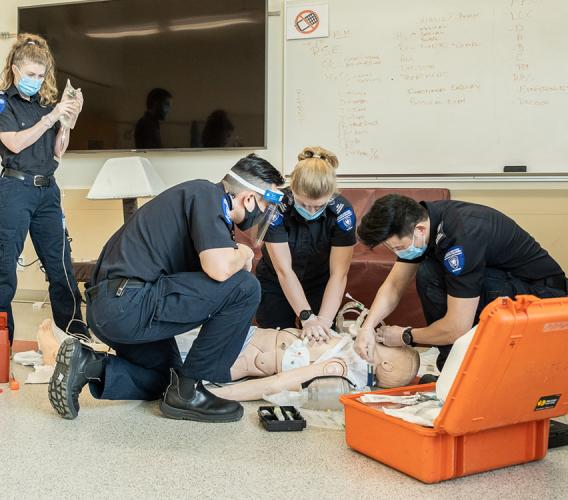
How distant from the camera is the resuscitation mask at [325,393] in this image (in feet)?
7.71

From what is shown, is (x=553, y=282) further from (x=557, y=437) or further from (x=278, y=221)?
(x=278, y=221)

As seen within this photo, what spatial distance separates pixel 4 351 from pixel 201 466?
1.14 meters

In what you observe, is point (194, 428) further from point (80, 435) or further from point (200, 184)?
point (200, 184)

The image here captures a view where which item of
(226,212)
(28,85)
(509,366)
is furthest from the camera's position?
(28,85)

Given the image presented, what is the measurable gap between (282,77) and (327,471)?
3.01 metres

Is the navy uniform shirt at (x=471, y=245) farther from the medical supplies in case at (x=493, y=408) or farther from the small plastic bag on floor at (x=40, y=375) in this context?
the small plastic bag on floor at (x=40, y=375)

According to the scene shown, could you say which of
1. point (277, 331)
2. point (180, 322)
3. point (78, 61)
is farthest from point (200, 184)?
point (78, 61)

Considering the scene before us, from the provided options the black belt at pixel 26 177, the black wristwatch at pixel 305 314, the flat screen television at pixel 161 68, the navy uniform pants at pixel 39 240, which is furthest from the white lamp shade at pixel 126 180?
the black wristwatch at pixel 305 314

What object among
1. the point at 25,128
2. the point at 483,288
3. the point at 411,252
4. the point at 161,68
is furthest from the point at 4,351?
the point at 161,68

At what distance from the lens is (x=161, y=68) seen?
4.59m

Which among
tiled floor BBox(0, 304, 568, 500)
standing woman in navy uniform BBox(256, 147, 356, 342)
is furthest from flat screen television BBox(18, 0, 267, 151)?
tiled floor BBox(0, 304, 568, 500)

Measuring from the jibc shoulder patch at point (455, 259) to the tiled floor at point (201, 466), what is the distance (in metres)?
0.61

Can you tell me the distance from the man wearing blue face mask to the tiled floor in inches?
20.7

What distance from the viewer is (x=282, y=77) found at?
434cm
